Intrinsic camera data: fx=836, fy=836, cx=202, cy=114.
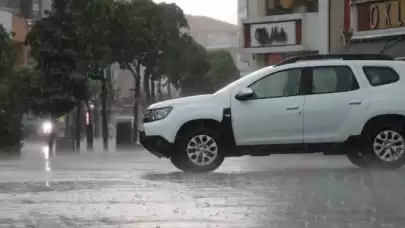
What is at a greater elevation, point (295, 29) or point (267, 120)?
point (295, 29)

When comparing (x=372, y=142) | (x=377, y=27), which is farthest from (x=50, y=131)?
(x=372, y=142)

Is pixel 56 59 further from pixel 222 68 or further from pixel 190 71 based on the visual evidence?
pixel 222 68

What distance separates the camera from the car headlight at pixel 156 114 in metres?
12.1

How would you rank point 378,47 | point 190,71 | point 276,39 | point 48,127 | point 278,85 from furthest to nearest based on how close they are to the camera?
point 190,71 < point 48,127 < point 276,39 < point 378,47 < point 278,85

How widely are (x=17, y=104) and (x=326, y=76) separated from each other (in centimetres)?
Answer: 3795

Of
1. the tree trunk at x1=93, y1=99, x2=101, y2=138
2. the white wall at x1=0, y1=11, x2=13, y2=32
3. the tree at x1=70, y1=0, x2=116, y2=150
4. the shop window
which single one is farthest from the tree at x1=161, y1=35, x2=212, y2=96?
the white wall at x1=0, y1=11, x2=13, y2=32

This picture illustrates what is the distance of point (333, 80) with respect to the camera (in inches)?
486

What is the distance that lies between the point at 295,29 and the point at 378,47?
18.0ft

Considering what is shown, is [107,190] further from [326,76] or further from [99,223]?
[326,76]

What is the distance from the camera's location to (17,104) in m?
48.2

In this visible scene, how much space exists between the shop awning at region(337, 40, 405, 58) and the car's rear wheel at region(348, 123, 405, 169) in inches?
511

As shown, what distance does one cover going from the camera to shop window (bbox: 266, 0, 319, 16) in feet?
103

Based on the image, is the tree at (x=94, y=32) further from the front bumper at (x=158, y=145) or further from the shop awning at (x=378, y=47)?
the front bumper at (x=158, y=145)

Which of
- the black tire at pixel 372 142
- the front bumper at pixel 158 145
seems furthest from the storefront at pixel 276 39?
the front bumper at pixel 158 145
